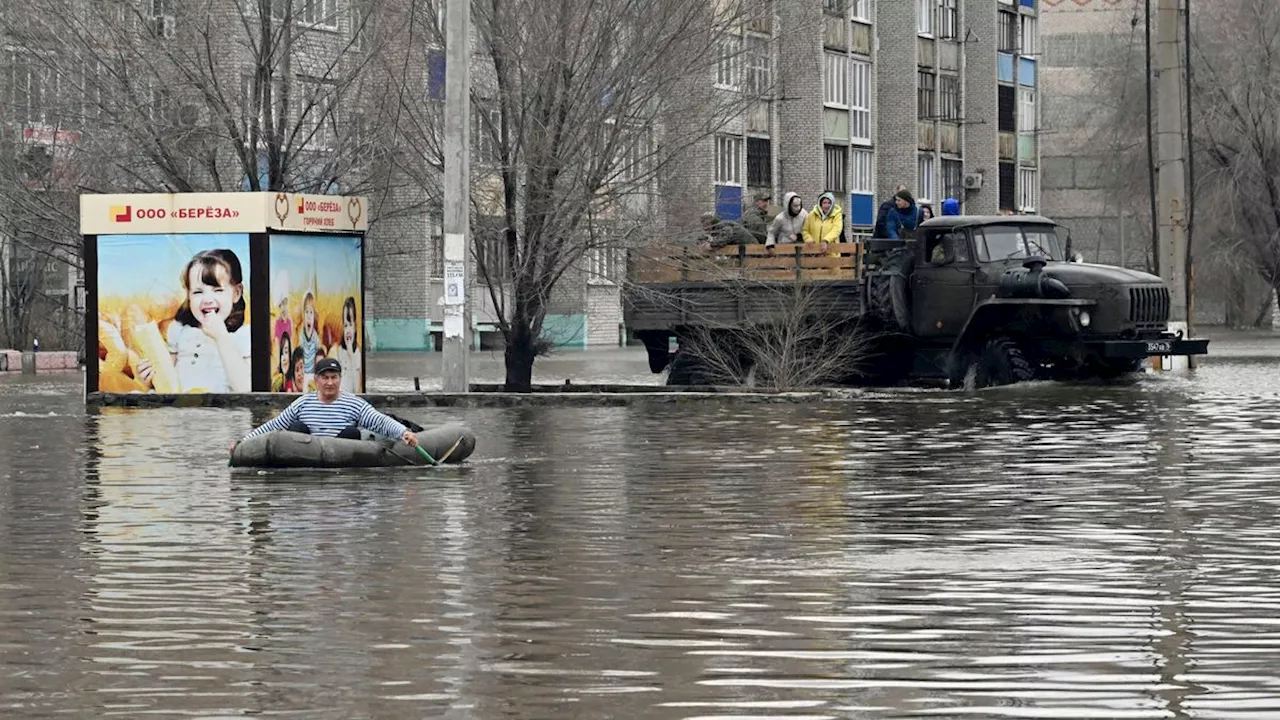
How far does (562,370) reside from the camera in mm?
48375

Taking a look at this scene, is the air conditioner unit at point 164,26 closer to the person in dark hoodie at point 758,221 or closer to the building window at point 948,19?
the person in dark hoodie at point 758,221

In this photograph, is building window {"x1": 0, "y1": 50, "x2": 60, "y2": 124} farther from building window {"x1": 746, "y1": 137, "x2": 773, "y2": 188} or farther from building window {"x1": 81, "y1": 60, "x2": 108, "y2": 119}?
building window {"x1": 746, "y1": 137, "x2": 773, "y2": 188}

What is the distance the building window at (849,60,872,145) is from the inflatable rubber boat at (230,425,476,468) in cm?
6407

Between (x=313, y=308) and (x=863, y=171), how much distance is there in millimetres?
52455

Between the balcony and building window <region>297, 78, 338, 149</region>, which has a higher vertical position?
the balcony

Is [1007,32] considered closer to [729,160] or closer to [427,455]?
[729,160]

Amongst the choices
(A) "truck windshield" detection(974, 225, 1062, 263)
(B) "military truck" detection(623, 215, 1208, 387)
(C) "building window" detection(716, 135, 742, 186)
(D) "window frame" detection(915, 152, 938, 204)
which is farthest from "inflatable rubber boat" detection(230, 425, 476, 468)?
(D) "window frame" detection(915, 152, 938, 204)

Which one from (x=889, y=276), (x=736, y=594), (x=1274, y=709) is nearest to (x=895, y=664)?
(x=1274, y=709)

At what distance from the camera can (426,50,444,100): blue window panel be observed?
35188 millimetres

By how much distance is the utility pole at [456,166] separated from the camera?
31625mm

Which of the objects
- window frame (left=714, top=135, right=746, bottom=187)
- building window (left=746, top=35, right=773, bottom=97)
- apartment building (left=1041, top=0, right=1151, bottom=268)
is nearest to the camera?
building window (left=746, top=35, right=773, bottom=97)

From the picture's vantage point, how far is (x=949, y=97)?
9131cm

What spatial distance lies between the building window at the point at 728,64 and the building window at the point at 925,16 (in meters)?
51.8

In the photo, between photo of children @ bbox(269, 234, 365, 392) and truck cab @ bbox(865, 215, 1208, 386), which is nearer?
photo of children @ bbox(269, 234, 365, 392)
